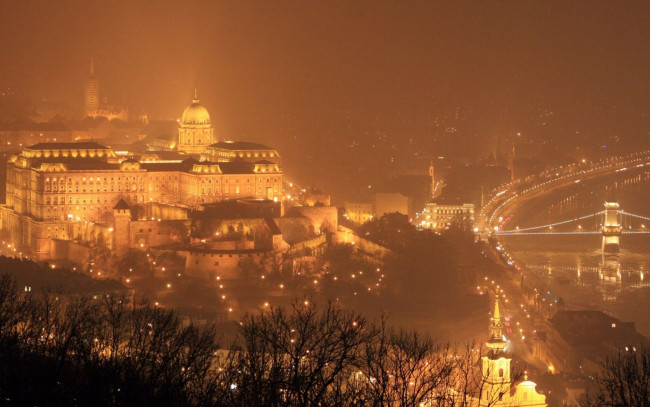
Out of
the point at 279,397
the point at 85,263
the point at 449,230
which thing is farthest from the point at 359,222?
the point at 279,397

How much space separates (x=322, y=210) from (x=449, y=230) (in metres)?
8.50

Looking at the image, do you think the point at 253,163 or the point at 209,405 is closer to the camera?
the point at 209,405

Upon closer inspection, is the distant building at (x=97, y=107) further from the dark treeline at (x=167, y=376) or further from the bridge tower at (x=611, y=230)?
the dark treeline at (x=167, y=376)

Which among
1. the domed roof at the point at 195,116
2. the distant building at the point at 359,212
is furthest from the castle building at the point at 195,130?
the distant building at the point at 359,212

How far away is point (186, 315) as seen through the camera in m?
23.5

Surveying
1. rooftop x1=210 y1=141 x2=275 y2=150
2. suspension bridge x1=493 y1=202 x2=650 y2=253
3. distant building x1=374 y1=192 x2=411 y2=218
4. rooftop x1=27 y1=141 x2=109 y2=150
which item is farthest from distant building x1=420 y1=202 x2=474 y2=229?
rooftop x1=27 y1=141 x2=109 y2=150

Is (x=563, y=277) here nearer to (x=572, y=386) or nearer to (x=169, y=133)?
(x=169, y=133)

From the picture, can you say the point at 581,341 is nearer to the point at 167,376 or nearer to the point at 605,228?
the point at 167,376

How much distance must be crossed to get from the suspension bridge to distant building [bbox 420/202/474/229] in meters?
1.15

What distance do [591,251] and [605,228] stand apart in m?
3.57

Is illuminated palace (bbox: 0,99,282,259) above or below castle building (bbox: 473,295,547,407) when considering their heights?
above

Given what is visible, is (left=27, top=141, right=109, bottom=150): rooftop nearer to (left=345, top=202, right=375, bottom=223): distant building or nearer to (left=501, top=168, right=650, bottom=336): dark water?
(left=345, top=202, right=375, bottom=223): distant building

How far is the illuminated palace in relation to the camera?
96.7 feet

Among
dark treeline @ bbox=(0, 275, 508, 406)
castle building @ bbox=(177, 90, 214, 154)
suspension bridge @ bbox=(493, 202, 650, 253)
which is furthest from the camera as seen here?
suspension bridge @ bbox=(493, 202, 650, 253)
